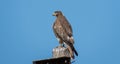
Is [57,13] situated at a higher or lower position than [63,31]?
higher

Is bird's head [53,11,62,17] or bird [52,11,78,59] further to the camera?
bird's head [53,11,62,17]

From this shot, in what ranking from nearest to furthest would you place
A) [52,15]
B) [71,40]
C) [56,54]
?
[56,54] → [71,40] → [52,15]

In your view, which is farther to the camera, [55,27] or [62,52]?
[55,27]

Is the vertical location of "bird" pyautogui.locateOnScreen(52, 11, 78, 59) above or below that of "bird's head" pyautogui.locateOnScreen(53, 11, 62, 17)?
below

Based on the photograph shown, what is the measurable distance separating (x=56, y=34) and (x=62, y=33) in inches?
7.5

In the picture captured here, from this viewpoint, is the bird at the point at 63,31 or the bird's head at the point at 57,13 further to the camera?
the bird's head at the point at 57,13

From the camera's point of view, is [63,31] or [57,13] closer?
[63,31]

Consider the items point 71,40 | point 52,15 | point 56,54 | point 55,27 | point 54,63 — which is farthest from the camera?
point 52,15

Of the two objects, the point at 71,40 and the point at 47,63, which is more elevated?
the point at 71,40

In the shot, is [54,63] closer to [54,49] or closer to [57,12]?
[54,49]

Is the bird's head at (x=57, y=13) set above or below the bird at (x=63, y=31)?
above

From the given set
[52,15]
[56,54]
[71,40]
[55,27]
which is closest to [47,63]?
[56,54]

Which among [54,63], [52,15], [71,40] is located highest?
[52,15]

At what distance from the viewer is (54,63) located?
6406 millimetres
